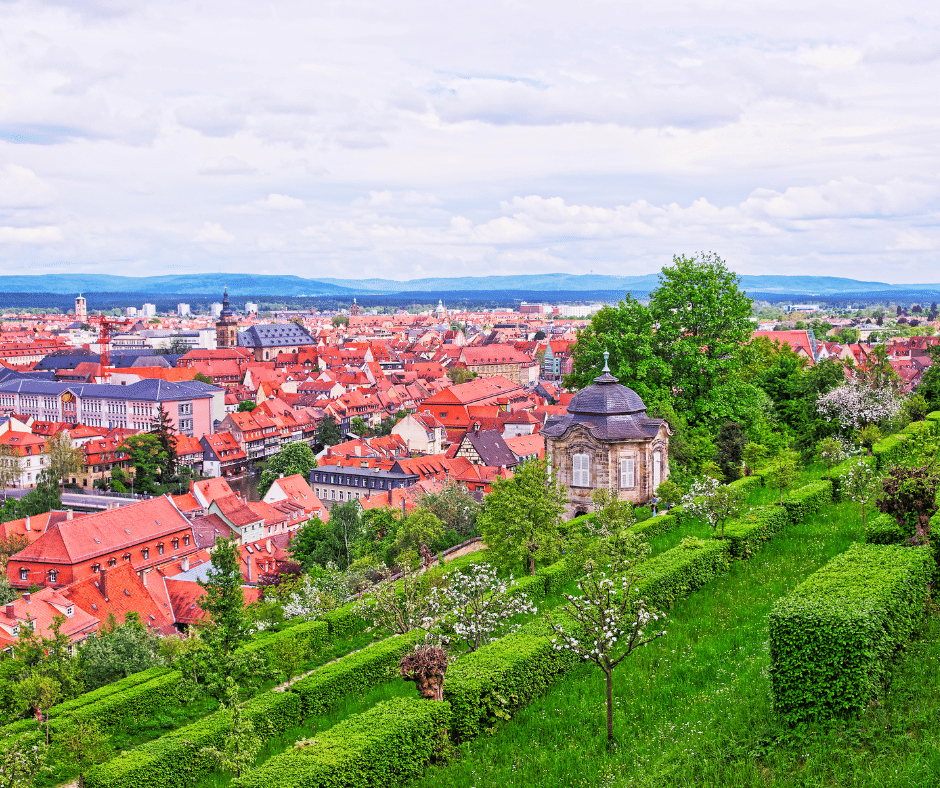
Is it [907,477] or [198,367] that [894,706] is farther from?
[198,367]

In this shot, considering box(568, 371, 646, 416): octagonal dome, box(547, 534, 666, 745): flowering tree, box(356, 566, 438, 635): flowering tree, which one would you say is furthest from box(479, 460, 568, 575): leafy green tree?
box(568, 371, 646, 416): octagonal dome

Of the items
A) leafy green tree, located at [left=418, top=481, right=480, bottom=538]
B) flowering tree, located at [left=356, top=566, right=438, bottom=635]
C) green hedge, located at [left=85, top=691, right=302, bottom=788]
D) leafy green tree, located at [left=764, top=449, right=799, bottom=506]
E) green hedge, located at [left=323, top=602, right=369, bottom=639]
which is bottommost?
leafy green tree, located at [left=418, top=481, right=480, bottom=538]

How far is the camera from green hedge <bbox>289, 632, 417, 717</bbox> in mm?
16891

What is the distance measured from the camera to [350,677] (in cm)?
1730

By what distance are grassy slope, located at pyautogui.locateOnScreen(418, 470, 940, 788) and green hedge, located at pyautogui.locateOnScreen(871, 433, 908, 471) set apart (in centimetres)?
1146

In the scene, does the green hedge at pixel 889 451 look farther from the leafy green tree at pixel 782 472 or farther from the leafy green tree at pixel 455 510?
the leafy green tree at pixel 455 510

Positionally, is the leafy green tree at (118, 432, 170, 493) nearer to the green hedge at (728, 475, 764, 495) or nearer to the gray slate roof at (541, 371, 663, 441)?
the gray slate roof at (541, 371, 663, 441)

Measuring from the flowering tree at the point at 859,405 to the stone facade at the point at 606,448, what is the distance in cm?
906

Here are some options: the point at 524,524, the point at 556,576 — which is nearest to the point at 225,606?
the point at 524,524

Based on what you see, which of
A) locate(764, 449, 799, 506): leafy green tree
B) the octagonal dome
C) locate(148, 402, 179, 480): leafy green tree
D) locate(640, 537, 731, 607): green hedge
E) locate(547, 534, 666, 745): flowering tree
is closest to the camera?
locate(547, 534, 666, 745): flowering tree

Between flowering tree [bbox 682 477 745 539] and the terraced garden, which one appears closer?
the terraced garden

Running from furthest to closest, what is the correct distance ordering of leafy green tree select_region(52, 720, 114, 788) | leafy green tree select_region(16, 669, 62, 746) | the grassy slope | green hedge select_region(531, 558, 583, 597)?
green hedge select_region(531, 558, 583, 597) < leafy green tree select_region(16, 669, 62, 746) < leafy green tree select_region(52, 720, 114, 788) < the grassy slope

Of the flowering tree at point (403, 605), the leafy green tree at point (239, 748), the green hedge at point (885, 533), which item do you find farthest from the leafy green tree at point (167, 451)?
the green hedge at point (885, 533)

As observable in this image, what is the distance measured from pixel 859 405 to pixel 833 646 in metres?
28.3
